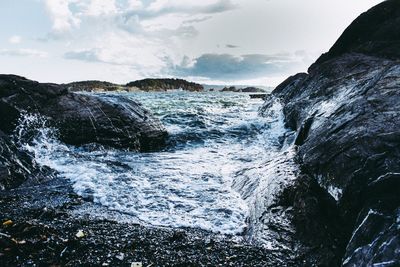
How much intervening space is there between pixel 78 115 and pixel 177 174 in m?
5.44

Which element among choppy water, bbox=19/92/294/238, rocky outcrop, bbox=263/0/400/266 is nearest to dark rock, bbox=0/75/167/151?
choppy water, bbox=19/92/294/238

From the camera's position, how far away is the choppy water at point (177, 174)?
278 inches

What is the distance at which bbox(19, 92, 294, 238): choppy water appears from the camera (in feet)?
23.2

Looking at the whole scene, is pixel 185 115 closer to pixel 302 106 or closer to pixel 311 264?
pixel 302 106

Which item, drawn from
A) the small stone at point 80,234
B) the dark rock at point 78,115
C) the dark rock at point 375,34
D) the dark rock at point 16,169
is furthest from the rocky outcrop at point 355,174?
the dark rock at point 78,115

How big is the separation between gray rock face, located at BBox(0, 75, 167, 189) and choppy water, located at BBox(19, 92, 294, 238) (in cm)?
47

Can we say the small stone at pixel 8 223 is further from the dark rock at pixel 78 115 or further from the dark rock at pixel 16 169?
the dark rock at pixel 78 115

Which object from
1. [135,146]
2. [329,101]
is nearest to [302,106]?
[329,101]

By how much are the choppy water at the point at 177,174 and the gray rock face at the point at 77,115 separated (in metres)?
0.47

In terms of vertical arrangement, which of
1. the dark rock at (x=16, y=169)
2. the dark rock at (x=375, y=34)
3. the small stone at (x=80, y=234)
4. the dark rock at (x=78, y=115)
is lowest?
the small stone at (x=80, y=234)

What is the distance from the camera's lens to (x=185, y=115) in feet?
73.2

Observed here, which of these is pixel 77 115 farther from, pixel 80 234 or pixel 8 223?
pixel 80 234

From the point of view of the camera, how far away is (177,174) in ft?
32.9

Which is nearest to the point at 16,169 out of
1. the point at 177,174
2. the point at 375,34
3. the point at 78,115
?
the point at 177,174
